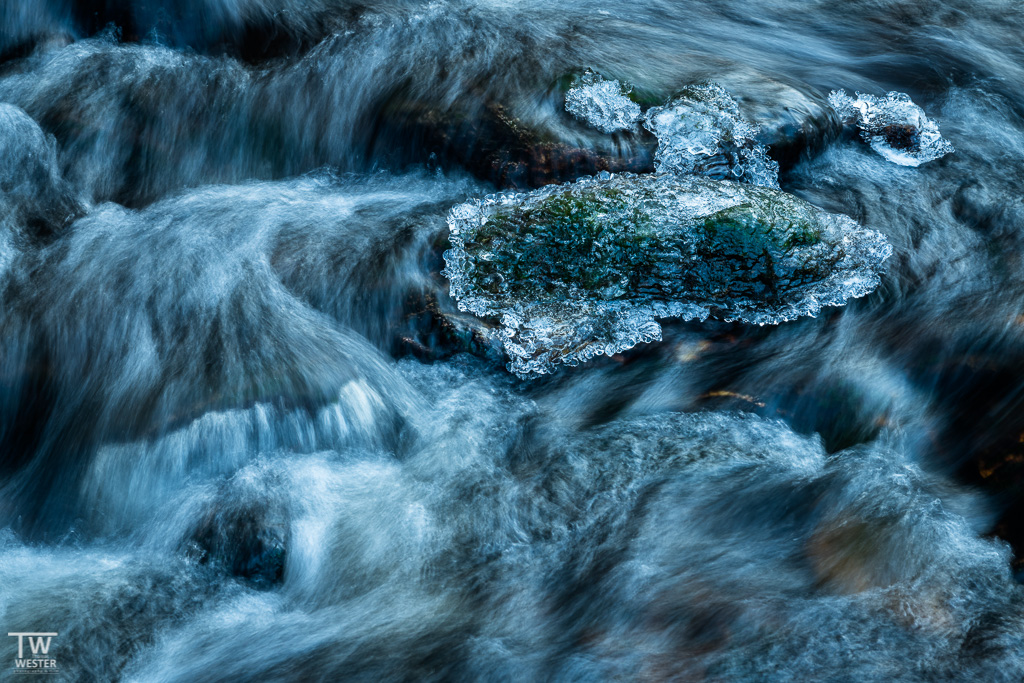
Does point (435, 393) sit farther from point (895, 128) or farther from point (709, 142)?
point (895, 128)

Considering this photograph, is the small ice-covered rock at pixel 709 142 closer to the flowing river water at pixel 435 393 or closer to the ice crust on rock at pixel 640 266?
the flowing river water at pixel 435 393

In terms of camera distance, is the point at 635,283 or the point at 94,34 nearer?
the point at 635,283

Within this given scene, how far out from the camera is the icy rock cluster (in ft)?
20.0

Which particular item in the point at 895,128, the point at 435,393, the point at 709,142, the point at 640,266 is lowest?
the point at 435,393

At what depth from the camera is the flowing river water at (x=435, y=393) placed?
3.44 metres

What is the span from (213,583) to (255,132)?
11.9 ft

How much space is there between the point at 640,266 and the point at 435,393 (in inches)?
53.6

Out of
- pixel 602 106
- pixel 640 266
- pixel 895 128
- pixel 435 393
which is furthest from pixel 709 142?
pixel 435 393

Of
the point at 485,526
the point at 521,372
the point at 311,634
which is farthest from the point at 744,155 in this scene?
the point at 311,634

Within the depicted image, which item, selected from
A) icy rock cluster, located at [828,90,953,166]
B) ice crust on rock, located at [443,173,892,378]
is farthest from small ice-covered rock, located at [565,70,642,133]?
icy rock cluster, located at [828,90,953,166]

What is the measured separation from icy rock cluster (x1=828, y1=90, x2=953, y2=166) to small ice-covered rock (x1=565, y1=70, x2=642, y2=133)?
1742 millimetres

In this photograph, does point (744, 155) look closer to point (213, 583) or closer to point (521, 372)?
point (521, 372)

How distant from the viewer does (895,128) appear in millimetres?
6148

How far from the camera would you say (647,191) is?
16.8 feet
